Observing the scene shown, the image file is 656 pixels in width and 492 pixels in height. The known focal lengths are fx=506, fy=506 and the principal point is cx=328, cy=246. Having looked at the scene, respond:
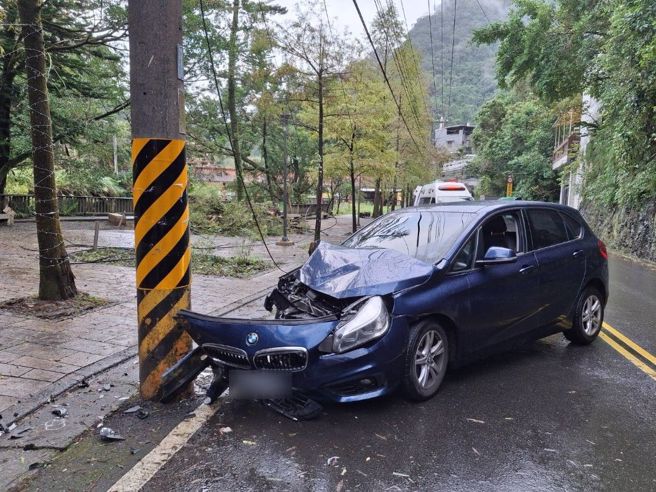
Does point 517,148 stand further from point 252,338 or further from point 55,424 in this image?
point 55,424

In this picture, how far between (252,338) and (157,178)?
152 cm

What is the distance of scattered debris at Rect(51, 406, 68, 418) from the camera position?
3.97 meters

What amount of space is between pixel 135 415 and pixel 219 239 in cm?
1427

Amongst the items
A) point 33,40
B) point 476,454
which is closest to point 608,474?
point 476,454

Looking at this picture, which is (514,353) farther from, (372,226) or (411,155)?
(411,155)

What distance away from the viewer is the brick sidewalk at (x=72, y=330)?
179 inches

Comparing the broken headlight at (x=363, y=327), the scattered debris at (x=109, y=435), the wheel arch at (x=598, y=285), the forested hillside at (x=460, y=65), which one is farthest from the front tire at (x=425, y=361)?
the forested hillside at (x=460, y=65)

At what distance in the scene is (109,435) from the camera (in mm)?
3600

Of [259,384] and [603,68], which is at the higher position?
[603,68]

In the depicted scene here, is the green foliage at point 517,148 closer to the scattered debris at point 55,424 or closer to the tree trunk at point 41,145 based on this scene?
the tree trunk at point 41,145

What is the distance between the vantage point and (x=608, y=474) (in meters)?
3.21

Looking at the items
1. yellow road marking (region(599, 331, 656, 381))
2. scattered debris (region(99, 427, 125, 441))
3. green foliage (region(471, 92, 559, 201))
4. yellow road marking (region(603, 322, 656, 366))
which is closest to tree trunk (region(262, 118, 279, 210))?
green foliage (region(471, 92, 559, 201))

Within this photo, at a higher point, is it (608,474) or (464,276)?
(464,276)

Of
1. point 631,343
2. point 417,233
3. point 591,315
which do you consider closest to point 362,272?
point 417,233
